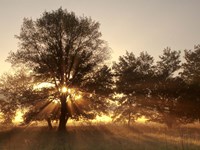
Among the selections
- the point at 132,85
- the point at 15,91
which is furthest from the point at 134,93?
the point at 15,91

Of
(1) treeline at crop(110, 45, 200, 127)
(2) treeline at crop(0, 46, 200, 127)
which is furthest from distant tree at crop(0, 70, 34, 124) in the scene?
(1) treeline at crop(110, 45, 200, 127)

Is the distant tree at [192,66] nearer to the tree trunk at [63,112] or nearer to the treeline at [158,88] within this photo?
the treeline at [158,88]

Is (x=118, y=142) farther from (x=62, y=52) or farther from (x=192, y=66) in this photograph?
(x=192, y=66)

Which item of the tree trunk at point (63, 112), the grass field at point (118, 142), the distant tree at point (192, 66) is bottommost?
the grass field at point (118, 142)

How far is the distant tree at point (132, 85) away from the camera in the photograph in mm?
53094

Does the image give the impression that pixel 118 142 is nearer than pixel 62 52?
Yes

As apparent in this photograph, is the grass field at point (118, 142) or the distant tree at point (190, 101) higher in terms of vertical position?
the distant tree at point (190, 101)

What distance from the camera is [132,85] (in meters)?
55.0

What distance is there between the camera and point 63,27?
131ft

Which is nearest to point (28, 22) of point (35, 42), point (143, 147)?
point (35, 42)

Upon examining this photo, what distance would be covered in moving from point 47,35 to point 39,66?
376cm

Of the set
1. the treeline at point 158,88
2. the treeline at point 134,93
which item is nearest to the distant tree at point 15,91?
the treeline at point 134,93

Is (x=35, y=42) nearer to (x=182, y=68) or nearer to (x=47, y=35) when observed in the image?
(x=47, y=35)

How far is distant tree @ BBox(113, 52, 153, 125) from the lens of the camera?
53.1m
